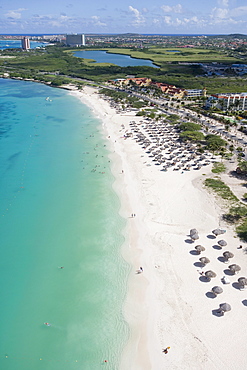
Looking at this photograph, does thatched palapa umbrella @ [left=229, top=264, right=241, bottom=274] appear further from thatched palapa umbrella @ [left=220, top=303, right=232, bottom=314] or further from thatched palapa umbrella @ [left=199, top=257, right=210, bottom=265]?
thatched palapa umbrella @ [left=220, top=303, right=232, bottom=314]

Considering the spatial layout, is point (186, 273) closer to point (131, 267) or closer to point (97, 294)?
point (131, 267)

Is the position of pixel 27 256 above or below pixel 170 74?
below

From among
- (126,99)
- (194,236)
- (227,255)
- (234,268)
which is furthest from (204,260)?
(126,99)

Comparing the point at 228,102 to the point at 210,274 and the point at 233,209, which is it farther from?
the point at 210,274

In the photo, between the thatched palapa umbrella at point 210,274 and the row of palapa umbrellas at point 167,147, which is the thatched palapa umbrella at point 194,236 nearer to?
the thatched palapa umbrella at point 210,274

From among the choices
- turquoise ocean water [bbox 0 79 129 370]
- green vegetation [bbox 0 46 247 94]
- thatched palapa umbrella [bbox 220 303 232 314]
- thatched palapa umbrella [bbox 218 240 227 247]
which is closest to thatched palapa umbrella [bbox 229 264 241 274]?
thatched palapa umbrella [bbox 218 240 227 247]

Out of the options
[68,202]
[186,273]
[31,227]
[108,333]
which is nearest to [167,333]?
[108,333]
